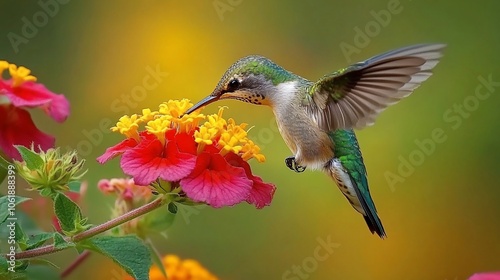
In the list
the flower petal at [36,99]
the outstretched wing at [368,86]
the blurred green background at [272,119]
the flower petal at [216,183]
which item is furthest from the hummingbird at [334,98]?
the blurred green background at [272,119]

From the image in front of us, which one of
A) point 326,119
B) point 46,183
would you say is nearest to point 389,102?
point 326,119

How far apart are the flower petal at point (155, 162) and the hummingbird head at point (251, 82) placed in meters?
0.17

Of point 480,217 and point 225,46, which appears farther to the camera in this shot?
point 225,46

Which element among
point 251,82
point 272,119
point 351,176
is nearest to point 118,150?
point 251,82

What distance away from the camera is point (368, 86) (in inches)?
39.1

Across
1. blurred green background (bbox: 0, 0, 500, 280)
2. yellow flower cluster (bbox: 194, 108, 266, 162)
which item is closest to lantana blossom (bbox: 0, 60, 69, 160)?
yellow flower cluster (bbox: 194, 108, 266, 162)

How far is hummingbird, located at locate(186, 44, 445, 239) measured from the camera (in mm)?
919

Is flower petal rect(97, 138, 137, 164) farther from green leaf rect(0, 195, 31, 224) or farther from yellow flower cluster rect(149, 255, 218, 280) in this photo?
yellow flower cluster rect(149, 255, 218, 280)

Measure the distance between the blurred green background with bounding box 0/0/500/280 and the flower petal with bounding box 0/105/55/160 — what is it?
900 mm

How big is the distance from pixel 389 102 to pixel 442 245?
136cm

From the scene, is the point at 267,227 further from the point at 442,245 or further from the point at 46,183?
the point at 46,183

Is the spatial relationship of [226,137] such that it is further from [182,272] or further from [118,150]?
[182,272]

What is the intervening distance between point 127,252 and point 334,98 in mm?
405

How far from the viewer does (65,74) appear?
2.39 metres
